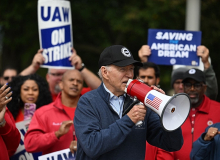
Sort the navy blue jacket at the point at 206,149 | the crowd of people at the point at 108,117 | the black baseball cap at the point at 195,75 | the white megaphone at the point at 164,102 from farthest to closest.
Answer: the black baseball cap at the point at 195,75, the navy blue jacket at the point at 206,149, the crowd of people at the point at 108,117, the white megaphone at the point at 164,102

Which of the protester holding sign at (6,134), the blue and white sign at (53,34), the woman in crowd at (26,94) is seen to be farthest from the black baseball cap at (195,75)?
the protester holding sign at (6,134)

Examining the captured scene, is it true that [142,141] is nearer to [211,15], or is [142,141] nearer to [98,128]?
[98,128]

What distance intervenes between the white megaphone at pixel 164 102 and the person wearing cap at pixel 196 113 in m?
1.47

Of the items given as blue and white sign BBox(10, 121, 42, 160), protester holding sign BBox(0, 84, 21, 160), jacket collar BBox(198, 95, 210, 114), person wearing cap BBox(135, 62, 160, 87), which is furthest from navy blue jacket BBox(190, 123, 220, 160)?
blue and white sign BBox(10, 121, 42, 160)

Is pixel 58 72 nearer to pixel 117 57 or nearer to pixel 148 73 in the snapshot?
pixel 148 73

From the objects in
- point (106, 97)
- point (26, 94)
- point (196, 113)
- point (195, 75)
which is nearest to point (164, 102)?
point (106, 97)

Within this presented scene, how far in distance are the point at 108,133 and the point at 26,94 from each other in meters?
2.76

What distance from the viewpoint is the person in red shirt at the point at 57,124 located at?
488 cm

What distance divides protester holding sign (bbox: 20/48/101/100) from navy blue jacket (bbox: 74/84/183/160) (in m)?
2.72

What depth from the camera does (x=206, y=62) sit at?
5.73 meters

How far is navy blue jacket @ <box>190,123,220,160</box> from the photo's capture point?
14.0 feet

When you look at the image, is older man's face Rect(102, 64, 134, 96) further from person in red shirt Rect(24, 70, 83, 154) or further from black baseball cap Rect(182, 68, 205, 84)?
black baseball cap Rect(182, 68, 205, 84)

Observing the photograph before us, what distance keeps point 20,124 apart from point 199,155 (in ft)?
7.50

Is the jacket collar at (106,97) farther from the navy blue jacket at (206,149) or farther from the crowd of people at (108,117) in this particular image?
the navy blue jacket at (206,149)
